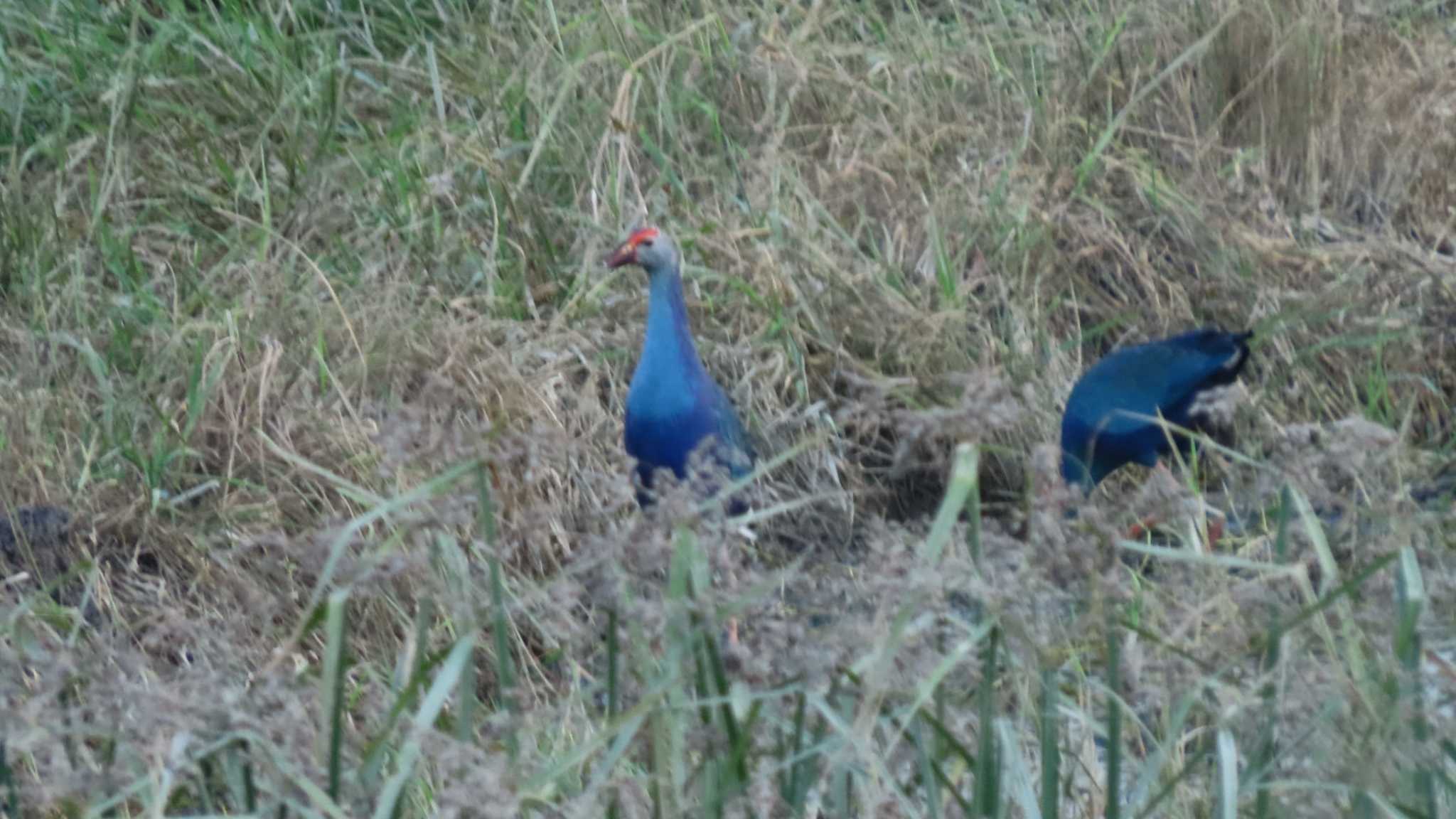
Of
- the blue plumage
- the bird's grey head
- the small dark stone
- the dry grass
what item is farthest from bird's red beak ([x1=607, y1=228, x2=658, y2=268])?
the small dark stone

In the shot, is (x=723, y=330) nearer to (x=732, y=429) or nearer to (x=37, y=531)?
(x=732, y=429)

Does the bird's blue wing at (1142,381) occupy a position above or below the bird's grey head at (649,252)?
below

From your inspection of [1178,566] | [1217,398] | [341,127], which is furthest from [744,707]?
[341,127]

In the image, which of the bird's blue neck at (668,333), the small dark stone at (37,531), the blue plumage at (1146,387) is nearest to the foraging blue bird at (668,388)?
the bird's blue neck at (668,333)

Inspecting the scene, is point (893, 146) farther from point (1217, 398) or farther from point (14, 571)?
point (1217, 398)

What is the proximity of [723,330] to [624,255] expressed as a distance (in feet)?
1.35

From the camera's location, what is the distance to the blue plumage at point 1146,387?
3432mm

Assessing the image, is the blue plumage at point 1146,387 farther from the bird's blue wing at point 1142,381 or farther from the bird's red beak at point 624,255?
the bird's red beak at point 624,255

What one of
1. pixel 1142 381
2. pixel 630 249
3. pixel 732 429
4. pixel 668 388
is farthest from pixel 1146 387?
pixel 630 249

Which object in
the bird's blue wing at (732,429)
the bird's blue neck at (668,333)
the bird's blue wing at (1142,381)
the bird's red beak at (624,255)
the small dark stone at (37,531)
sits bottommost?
the bird's blue wing at (732,429)

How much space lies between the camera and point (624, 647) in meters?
1.68

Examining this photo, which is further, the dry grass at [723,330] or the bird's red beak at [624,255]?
the bird's red beak at [624,255]

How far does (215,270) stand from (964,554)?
2361 millimetres

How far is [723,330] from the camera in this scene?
3.86 meters
